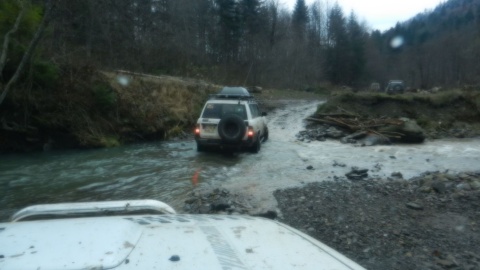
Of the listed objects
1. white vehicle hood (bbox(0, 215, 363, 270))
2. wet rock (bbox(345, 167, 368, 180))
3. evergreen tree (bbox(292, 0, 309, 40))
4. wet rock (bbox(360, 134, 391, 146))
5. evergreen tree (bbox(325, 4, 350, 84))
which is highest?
evergreen tree (bbox(292, 0, 309, 40))

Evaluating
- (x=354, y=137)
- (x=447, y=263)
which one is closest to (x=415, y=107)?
(x=354, y=137)

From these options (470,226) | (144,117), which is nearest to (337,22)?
(144,117)

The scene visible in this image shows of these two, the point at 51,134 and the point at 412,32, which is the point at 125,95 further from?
the point at 412,32

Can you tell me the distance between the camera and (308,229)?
7062 millimetres

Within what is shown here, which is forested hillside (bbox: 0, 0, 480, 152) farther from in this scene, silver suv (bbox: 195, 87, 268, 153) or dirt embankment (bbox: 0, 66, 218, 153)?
silver suv (bbox: 195, 87, 268, 153)

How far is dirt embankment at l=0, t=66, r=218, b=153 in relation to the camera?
17.5 meters

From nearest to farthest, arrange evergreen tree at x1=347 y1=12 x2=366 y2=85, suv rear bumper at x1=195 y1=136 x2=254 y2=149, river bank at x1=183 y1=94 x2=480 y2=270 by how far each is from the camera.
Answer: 1. river bank at x1=183 y1=94 x2=480 y2=270
2. suv rear bumper at x1=195 y1=136 x2=254 y2=149
3. evergreen tree at x1=347 y1=12 x2=366 y2=85

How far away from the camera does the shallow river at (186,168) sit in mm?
10523

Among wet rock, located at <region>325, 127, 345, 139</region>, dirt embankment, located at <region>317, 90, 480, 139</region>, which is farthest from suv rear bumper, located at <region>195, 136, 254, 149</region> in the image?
dirt embankment, located at <region>317, 90, 480, 139</region>

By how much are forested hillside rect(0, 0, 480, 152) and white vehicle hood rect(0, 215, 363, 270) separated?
32.4 feet

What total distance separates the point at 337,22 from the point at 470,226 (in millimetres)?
79450

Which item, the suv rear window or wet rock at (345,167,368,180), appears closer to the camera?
wet rock at (345,167,368,180)

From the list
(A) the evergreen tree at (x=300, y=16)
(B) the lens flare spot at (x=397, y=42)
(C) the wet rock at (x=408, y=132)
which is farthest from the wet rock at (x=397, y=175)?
(B) the lens flare spot at (x=397, y=42)

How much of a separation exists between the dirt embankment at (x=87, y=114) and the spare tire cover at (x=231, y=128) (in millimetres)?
6160
